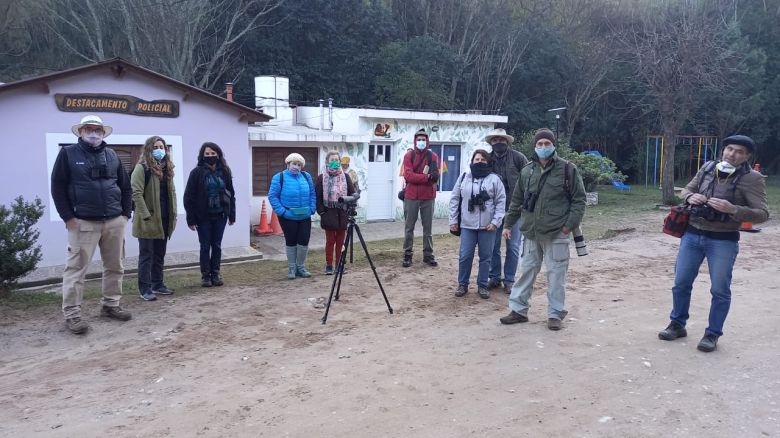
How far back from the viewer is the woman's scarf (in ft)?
27.5

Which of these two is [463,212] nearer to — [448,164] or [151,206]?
[151,206]

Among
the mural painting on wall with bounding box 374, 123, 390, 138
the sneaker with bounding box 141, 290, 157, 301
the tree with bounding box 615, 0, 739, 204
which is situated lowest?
the sneaker with bounding box 141, 290, 157, 301

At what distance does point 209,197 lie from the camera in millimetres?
7590

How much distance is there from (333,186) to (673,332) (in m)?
4.57

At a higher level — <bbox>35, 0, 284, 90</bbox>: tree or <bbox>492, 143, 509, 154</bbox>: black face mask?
<bbox>35, 0, 284, 90</bbox>: tree

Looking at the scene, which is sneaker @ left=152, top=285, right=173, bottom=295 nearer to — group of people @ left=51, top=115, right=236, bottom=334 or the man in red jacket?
group of people @ left=51, top=115, right=236, bottom=334

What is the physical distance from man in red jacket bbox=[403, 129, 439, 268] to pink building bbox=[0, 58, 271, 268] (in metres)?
3.97

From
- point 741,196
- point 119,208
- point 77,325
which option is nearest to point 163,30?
point 119,208

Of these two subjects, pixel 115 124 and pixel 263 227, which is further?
pixel 263 227

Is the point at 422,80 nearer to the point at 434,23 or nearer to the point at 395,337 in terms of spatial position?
the point at 434,23

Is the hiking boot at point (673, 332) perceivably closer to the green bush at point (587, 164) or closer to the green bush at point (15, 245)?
the green bush at point (15, 245)

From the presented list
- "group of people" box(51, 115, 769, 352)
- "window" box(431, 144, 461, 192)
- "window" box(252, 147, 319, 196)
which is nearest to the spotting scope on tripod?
"group of people" box(51, 115, 769, 352)

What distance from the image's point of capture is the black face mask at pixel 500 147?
24.1 ft

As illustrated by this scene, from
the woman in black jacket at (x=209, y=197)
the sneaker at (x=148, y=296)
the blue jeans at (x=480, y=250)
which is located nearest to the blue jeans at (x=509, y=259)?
the blue jeans at (x=480, y=250)
